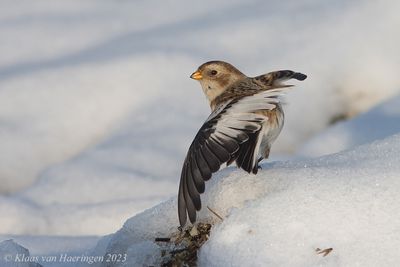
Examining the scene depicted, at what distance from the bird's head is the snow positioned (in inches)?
20.6

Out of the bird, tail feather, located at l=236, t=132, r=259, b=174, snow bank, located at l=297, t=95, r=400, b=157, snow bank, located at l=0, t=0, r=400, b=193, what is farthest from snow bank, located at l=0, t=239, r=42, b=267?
snow bank, located at l=297, t=95, r=400, b=157

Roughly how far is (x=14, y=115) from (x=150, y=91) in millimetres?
898

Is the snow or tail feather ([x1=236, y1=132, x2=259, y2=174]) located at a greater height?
the snow

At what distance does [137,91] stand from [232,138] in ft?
10.6

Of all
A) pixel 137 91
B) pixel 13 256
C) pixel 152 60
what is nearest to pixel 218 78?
pixel 13 256

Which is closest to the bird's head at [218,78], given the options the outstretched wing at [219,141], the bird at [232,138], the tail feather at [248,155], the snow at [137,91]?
the bird at [232,138]

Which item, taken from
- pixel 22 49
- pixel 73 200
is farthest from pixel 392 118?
pixel 22 49

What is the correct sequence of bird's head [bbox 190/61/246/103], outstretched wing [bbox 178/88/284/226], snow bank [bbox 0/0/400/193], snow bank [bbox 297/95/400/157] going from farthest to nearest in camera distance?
snow bank [bbox 0/0/400/193]
snow bank [bbox 297/95/400/157]
bird's head [bbox 190/61/246/103]
outstretched wing [bbox 178/88/284/226]

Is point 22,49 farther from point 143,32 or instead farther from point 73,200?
point 73,200

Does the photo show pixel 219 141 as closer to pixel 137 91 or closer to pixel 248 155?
pixel 248 155

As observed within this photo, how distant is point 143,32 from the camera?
7.53 metres

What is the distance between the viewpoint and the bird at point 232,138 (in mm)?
3189

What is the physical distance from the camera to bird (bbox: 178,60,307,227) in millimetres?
3189

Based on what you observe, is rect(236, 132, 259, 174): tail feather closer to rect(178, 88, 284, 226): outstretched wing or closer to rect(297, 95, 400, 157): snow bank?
rect(178, 88, 284, 226): outstretched wing
